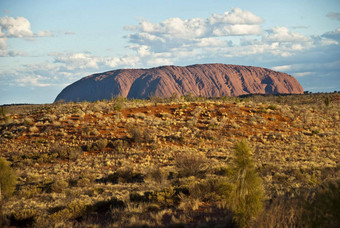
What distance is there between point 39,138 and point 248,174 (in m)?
21.2

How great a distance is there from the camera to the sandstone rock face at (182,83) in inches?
4915

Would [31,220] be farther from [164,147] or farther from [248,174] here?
[164,147]

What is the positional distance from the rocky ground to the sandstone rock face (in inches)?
3526

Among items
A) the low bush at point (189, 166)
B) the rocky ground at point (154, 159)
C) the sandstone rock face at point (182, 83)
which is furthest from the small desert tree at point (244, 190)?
the sandstone rock face at point (182, 83)

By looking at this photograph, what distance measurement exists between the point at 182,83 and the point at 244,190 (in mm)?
125557

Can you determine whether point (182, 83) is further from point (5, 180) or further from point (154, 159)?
A: point (5, 180)

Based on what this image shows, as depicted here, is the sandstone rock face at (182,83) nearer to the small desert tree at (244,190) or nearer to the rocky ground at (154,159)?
the rocky ground at (154,159)

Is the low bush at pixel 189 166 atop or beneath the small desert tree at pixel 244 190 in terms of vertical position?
beneath

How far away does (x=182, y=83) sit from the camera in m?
131

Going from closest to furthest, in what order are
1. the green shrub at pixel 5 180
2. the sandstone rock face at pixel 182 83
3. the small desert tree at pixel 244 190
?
the small desert tree at pixel 244 190, the green shrub at pixel 5 180, the sandstone rock face at pixel 182 83

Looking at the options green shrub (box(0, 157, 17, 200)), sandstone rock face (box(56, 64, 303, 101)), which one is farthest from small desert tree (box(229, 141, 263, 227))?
sandstone rock face (box(56, 64, 303, 101))

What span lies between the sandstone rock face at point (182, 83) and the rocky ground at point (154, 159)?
89.5 metres

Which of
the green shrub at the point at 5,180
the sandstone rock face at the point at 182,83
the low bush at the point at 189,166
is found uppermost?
the sandstone rock face at the point at 182,83

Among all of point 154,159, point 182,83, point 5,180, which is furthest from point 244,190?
point 182,83
